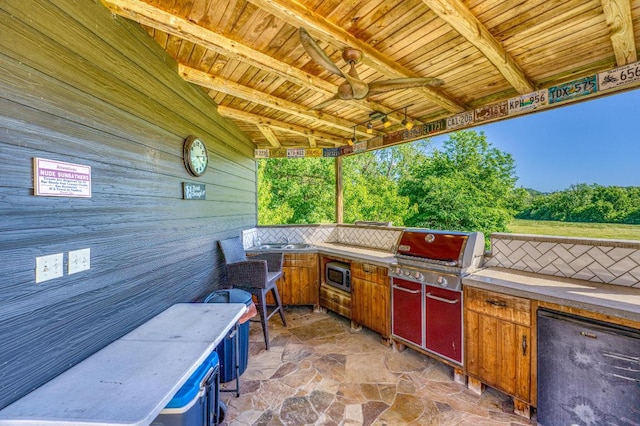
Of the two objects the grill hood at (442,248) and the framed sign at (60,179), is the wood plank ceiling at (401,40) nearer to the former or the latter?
the framed sign at (60,179)

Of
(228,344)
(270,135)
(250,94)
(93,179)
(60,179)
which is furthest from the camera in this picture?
(270,135)

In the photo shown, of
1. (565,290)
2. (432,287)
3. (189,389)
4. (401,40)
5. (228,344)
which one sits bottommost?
(228,344)

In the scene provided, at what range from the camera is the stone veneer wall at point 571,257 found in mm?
1894

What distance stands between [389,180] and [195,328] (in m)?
9.46

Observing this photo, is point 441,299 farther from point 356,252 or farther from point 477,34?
point 477,34

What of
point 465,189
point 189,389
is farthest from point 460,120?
point 465,189

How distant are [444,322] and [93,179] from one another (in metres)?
2.73

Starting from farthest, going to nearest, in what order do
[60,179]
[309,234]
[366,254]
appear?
[309,234], [366,254], [60,179]

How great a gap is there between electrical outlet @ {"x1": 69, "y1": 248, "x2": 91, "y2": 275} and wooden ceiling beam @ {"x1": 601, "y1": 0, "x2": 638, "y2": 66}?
10.5 feet

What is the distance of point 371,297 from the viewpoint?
3.02 metres

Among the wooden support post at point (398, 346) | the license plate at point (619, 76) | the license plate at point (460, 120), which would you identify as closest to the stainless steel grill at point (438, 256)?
the wooden support post at point (398, 346)

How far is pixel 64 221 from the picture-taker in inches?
48.2

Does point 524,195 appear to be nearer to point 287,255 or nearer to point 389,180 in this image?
point 389,180

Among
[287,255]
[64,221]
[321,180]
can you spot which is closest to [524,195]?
[321,180]
